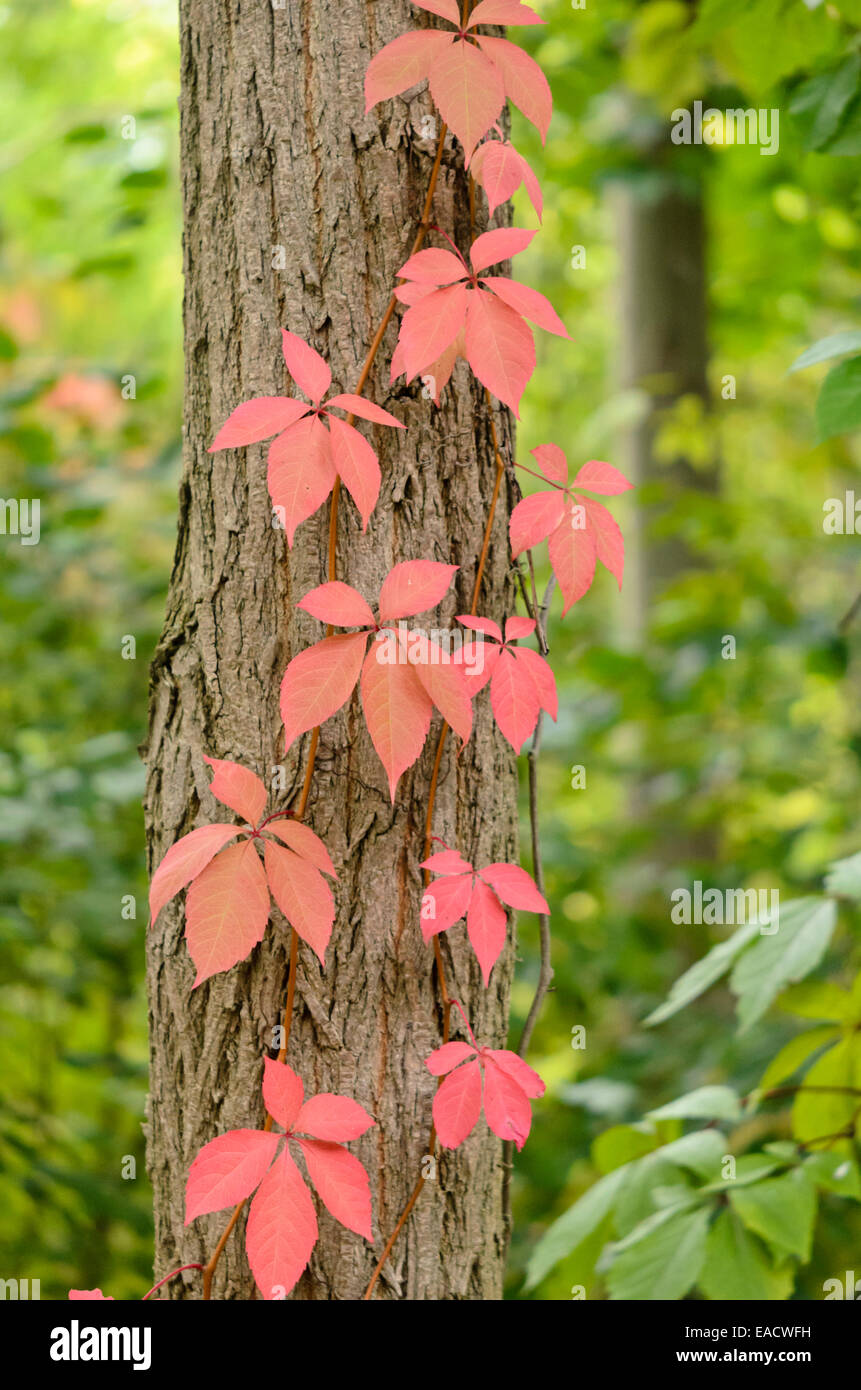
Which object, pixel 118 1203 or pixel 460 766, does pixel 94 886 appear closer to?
pixel 118 1203

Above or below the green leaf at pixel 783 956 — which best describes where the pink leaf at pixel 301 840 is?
above

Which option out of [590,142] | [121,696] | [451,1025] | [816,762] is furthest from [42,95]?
[451,1025]

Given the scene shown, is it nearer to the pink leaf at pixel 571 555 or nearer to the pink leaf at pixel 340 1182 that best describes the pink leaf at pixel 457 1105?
the pink leaf at pixel 340 1182

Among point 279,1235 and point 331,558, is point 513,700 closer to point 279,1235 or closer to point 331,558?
point 331,558

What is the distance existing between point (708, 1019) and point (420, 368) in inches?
87.4

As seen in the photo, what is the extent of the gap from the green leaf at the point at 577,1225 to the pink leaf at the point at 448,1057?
Answer: 0.50 m

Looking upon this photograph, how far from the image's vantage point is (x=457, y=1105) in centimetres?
88

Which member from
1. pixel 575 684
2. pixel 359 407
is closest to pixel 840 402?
pixel 359 407

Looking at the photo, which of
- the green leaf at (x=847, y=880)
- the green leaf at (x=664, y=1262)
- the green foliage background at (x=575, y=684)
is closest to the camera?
the green leaf at (x=664, y=1262)

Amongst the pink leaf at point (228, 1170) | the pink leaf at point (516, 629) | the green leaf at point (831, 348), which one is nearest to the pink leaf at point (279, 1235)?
the pink leaf at point (228, 1170)

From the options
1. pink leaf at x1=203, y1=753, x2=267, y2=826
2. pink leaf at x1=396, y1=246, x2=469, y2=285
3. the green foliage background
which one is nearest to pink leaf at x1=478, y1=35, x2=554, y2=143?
pink leaf at x1=396, y1=246, x2=469, y2=285

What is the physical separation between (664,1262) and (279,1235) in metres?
0.54

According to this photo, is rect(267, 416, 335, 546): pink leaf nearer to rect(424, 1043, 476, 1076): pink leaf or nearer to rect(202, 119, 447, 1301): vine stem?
rect(202, 119, 447, 1301): vine stem

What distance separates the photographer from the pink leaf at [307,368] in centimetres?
84
